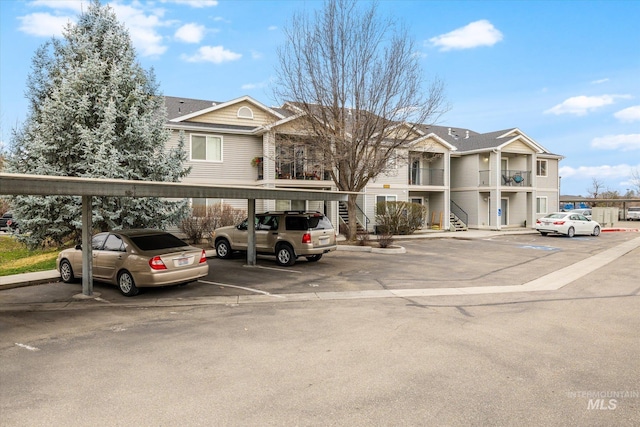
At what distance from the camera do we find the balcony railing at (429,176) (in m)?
29.9

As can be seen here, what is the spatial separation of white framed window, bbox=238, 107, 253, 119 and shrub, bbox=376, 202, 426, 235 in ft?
31.0

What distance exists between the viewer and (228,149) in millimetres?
23094

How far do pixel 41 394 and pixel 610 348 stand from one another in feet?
23.3

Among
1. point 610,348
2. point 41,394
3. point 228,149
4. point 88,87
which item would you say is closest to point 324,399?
point 41,394

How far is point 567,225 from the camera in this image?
83.8 feet

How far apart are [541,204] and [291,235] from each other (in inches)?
1122

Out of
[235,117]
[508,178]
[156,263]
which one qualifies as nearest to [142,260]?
[156,263]

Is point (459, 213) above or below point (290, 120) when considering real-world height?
below

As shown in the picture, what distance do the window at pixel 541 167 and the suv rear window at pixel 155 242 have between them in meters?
32.9

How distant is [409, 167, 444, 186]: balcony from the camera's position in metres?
29.9

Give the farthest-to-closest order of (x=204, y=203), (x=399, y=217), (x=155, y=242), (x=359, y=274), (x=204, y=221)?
(x=399, y=217), (x=204, y=203), (x=204, y=221), (x=359, y=274), (x=155, y=242)

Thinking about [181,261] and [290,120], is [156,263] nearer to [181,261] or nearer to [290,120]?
[181,261]

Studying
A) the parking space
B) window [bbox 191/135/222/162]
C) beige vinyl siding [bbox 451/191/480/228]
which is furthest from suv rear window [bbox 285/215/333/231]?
beige vinyl siding [bbox 451/191/480/228]

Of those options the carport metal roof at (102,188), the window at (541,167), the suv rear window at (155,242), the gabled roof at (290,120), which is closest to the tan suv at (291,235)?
the carport metal roof at (102,188)
